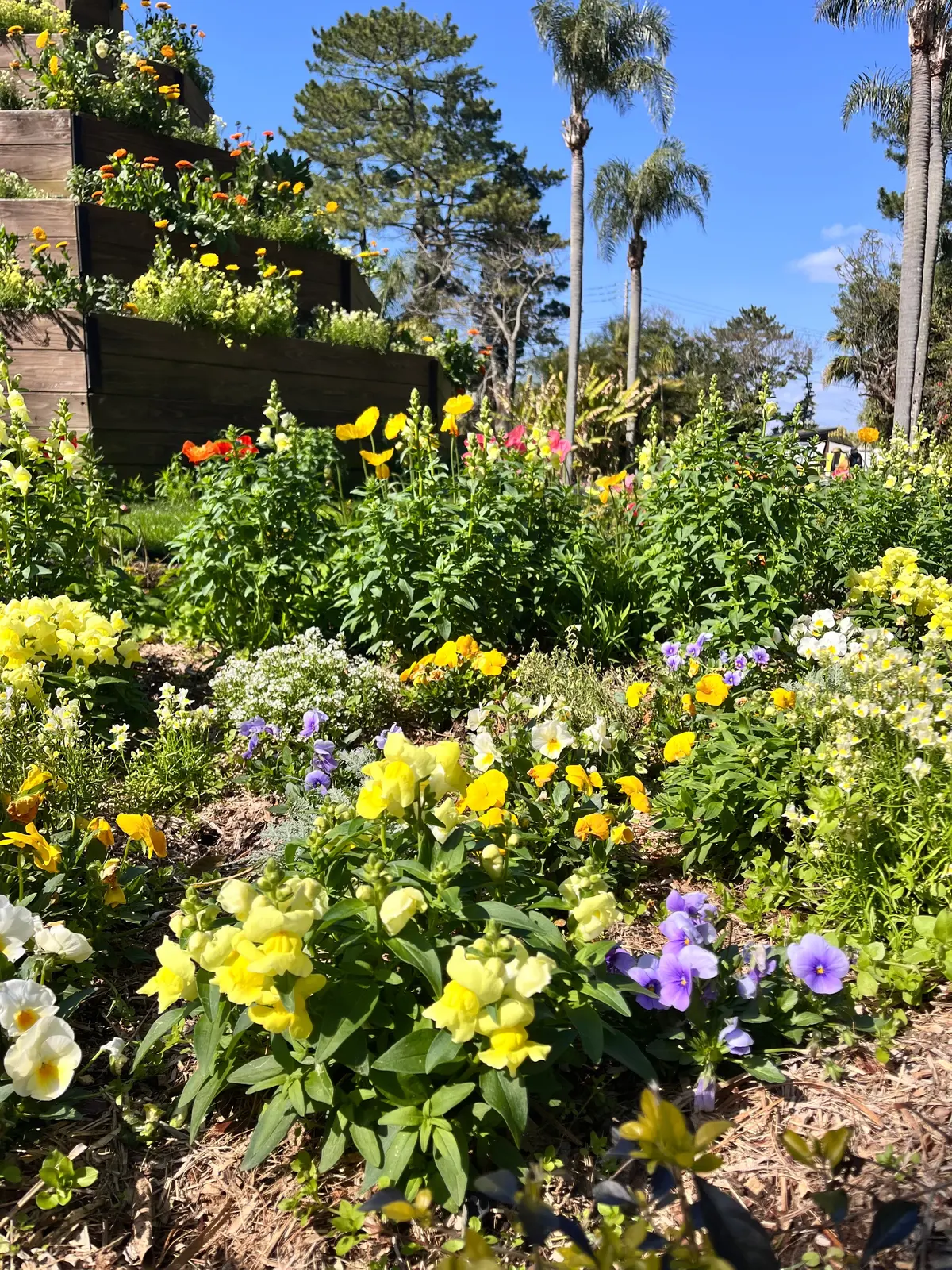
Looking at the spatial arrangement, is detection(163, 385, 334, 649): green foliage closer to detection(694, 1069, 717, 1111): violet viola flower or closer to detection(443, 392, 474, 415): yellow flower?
detection(443, 392, 474, 415): yellow flower

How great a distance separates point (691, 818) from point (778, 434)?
2.34 metres

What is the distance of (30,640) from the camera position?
288cm

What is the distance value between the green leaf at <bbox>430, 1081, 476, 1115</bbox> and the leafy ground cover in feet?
0.09

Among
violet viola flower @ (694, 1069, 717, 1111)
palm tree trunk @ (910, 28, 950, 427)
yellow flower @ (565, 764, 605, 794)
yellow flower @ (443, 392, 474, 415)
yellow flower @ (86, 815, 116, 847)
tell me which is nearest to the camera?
violet viola flower @ (694, 1069, 717, 1111)

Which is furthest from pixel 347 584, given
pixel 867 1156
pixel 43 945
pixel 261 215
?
pixel 261 215

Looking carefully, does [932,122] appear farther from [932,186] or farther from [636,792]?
[636,792]

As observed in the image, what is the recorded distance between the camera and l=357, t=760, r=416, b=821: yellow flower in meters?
1.57

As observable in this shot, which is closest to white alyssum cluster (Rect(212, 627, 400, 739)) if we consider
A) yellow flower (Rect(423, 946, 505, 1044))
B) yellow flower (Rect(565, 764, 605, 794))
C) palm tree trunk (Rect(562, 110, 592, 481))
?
yellow flower (Rect(565, 764, 605, 794))

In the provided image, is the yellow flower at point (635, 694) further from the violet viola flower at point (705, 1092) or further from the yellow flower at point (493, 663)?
the violet viola flower at point (705, 1092)

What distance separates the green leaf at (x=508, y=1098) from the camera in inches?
52.9

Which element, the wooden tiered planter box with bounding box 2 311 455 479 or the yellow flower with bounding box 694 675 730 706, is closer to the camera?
the yellow flower with bounding box 694 675 730 706

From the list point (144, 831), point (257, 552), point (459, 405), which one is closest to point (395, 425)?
point (459, 405)

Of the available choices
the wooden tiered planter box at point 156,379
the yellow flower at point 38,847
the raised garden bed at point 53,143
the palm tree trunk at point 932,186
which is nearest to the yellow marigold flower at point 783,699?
the yellow flower at point 38,847

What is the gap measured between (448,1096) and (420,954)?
212 mm
